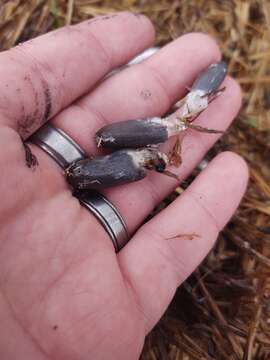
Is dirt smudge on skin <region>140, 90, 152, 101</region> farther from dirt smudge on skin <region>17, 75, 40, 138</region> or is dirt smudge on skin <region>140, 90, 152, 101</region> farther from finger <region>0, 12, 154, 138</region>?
dirt smudge on skin <region>17, 75, 40, 138</region>

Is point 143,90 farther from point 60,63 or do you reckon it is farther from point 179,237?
point 179,237

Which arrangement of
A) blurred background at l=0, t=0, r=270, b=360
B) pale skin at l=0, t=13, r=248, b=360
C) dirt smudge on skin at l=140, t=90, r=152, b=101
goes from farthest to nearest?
dirt smudge on skin at l=140, t=90, r=152, b=101, blurred background at l=0, t=0, r=270, b=360, pale skin at l=0, t=13, r=248, b=360

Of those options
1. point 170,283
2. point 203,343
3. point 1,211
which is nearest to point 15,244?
point 1,211

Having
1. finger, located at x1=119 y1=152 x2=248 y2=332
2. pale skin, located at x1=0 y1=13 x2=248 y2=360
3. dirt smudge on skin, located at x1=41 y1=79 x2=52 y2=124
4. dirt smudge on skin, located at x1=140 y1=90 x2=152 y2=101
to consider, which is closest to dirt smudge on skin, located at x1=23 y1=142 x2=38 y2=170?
pale skin, located at x1=0 y1=13 x2=248 y2=360

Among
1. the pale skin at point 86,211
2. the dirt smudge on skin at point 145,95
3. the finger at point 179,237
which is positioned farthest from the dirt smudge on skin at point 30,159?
the dirt smudge on skin at point 145,95

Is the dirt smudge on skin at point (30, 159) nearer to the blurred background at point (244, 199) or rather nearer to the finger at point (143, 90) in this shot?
the finger at point (143, 90)

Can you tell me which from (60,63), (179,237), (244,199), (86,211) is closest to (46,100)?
(60,63)
